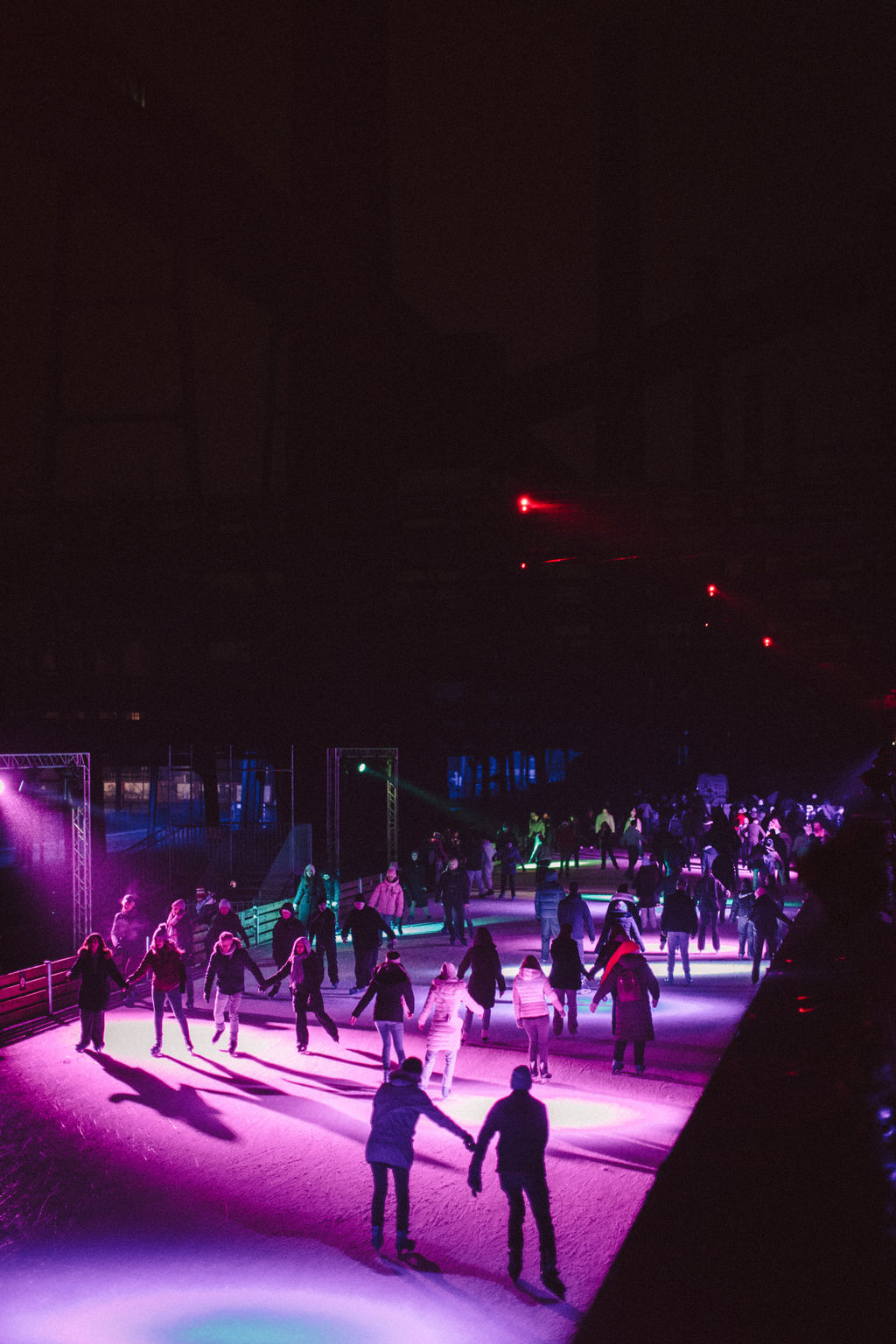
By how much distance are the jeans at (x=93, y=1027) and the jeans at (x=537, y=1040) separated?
507 cm

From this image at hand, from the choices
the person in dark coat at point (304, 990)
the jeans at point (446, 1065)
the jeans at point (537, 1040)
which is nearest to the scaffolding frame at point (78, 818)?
the person in dark coat at point (304, 990)

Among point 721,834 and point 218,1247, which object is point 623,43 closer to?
point 721,834

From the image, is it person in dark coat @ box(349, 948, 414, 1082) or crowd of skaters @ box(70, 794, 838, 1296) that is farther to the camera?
person in dark coat @ box(349, 948, 414, 1082)

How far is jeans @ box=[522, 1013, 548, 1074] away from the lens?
10531mm

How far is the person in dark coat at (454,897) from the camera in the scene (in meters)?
19.1

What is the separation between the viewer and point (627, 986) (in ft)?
35.4

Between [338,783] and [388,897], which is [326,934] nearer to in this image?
[388,897]

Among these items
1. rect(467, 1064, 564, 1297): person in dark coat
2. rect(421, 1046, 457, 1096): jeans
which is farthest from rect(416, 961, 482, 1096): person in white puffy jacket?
rect(467, 1064, 564, 1297): person in dark coat

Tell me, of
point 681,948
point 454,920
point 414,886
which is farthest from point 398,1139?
point 414,886

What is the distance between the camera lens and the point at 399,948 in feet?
64.2

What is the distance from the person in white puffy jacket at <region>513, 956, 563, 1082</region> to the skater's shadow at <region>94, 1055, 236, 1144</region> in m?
2.87

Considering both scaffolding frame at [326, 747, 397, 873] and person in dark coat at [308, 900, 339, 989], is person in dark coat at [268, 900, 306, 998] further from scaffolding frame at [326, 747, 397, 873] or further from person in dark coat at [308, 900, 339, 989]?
scaffolding frame at [326, 747, 397, 873]

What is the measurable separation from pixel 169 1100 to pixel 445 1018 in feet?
9.11

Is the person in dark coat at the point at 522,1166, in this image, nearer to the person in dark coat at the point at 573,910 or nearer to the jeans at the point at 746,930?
the person in dark coat at the point at 573,910
